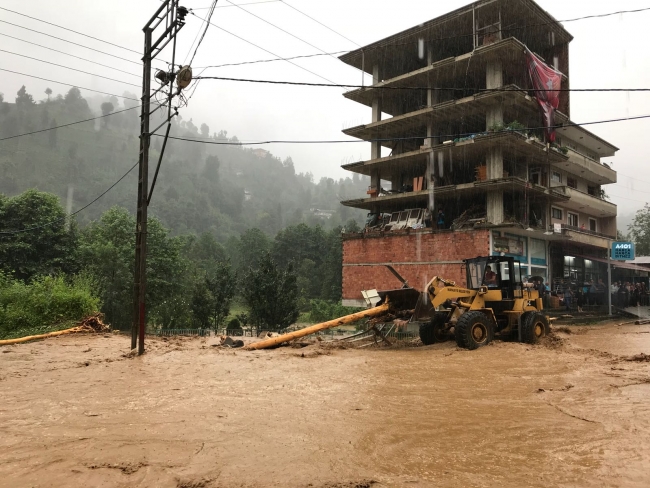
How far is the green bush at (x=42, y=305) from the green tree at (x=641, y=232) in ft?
221

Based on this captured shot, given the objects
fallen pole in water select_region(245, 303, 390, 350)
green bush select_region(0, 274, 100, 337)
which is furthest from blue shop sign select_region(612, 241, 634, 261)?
green bush select_region(0, 274, 100, 337)

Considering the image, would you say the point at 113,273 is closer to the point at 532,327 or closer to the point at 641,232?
the point at 532,327

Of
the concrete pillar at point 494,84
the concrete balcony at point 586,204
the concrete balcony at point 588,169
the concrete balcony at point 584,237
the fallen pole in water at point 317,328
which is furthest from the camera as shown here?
the concrete balcony at point 588,169

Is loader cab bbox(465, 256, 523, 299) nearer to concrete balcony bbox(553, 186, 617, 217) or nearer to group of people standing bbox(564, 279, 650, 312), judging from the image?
group of people standing bbox(564, 279, 650, 312)

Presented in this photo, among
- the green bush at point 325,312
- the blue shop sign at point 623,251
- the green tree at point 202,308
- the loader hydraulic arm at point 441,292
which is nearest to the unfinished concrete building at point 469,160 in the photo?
the blue shop sign at point 623,251

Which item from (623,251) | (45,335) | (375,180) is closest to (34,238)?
(45,335)

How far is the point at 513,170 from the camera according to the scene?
3055cm

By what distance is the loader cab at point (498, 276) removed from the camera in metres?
13.3

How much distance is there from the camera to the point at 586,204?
115 feet

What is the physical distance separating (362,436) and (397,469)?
0.95 metres

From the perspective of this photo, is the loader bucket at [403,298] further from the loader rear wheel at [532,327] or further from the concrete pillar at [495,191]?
the concrete pillar at [495,191]

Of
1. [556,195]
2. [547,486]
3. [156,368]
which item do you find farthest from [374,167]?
[547,486]

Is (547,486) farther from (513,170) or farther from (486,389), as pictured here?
(513,170)

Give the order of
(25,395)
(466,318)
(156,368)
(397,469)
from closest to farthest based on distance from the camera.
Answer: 1. (397,469)
2. (25,395)
3. (156,368)
4. (466,318)
